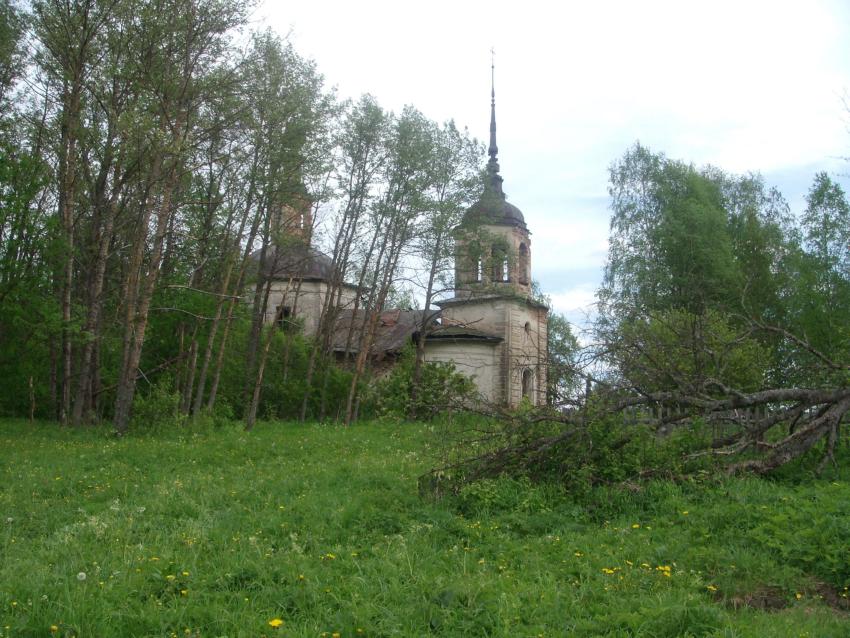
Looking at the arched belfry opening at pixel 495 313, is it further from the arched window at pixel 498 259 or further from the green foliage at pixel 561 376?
the green foliage at pixel 561 376

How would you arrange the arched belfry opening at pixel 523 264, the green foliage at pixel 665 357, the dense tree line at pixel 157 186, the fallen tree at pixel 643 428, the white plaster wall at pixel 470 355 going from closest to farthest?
the fallen tree at pixel 643 428
the green foliage at pixel 665 357
the dense tree line at pixel 157 186
the white plaster wall at pixel 470 355
the arched belfry opening at pixel 523 264

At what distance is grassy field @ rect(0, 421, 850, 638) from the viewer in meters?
4.82

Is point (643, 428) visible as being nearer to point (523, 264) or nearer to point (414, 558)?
point (414, 558)

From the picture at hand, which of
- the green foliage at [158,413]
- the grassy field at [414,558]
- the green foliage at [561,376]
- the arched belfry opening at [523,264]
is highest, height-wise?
the arched belfry opening at [523,264]

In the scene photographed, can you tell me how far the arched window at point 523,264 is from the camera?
33.1 m

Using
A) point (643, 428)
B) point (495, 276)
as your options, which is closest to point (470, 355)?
point (495, 276)

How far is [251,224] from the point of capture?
20.4 meters

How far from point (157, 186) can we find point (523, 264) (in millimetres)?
19222

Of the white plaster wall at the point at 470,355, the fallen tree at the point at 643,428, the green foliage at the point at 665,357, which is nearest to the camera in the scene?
the fallen tree at the point at 643,428

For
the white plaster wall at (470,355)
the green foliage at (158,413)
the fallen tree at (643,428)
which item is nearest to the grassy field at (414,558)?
the fallen tree at (643,428)

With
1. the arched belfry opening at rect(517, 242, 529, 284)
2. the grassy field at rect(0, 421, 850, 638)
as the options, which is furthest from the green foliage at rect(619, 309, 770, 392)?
the arched belfry opening at rect(517, 242, 529, 284)

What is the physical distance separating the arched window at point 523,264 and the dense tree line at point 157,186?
7.97m

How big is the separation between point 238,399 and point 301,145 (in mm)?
10400

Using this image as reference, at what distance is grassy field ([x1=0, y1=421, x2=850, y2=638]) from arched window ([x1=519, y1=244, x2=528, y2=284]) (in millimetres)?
24065
